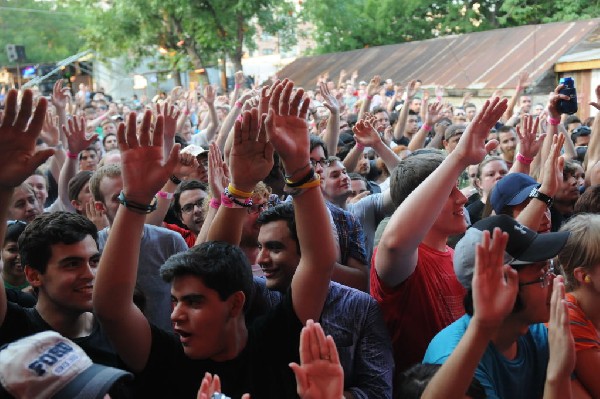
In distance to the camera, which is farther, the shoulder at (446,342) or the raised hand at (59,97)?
the raised hand at (59,97)

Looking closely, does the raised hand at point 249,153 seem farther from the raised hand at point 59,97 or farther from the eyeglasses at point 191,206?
the raised hand at point 59,97

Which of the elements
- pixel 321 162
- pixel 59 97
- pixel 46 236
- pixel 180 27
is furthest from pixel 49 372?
pixel 180 27

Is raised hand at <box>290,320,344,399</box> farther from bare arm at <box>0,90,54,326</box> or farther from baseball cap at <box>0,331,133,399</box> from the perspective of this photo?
bare arm at <box>0,90,54,326</box>

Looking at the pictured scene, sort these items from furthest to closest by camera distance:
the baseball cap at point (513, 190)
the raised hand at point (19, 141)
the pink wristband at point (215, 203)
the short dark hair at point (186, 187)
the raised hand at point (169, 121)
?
the short dark hair at point (186, 187) < the raised hand at point (169, 121) < the baseball cap at point (513, 190) < the pink wristband at point (215, 203) < the raised hand at point (19, 141)

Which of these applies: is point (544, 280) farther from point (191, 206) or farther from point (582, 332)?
point (191, 206)

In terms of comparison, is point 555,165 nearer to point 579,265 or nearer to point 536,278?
point 579,265

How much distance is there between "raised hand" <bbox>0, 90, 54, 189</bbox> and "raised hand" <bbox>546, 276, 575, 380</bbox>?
66.5 inches

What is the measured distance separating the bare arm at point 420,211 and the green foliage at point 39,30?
51.2m

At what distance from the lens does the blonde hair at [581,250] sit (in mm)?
2924

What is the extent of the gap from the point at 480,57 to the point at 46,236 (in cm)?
1962

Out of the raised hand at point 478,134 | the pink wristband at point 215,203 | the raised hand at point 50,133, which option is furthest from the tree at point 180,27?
the raised hand at point 478,134

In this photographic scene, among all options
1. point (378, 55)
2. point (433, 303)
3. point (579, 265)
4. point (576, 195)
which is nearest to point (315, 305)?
point (433, 303)

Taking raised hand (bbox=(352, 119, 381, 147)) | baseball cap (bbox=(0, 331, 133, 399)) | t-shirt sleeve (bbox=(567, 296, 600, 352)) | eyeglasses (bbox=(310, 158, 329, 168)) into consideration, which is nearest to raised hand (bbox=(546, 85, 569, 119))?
raised hand (bbox=(352, 119, 381, 147))

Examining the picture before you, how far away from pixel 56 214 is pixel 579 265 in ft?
7.20
